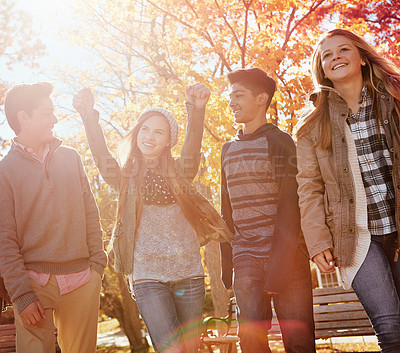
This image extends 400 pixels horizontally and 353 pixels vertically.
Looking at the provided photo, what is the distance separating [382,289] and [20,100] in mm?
2666

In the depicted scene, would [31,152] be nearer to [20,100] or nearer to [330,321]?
[20,100]

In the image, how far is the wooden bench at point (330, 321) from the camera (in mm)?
6795

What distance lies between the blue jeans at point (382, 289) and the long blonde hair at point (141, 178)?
124cm

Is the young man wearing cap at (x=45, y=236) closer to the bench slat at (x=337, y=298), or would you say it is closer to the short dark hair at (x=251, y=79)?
the short dark hair at (x=251, y=79)

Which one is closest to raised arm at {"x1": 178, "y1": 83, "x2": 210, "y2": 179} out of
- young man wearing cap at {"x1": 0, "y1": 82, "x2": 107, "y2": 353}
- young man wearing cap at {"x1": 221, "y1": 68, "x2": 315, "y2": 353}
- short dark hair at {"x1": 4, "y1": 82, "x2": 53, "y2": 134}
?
young man wearing cap at {"x1": 221, "y1": 68, "x2": 315, "y2": 353}

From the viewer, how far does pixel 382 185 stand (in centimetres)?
288

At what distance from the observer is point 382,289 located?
107 inches

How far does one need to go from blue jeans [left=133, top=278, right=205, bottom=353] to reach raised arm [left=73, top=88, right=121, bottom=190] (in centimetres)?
86

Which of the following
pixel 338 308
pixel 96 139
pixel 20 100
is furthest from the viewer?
pixel 338 308

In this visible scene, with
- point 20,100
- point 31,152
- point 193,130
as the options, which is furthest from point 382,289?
point 20,100

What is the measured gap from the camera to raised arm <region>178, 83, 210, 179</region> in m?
3.82

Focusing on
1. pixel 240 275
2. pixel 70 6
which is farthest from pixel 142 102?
pixel 240 275

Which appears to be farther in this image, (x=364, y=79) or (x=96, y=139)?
(x=96, y=139)

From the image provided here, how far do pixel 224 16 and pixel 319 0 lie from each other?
1.37 metres
